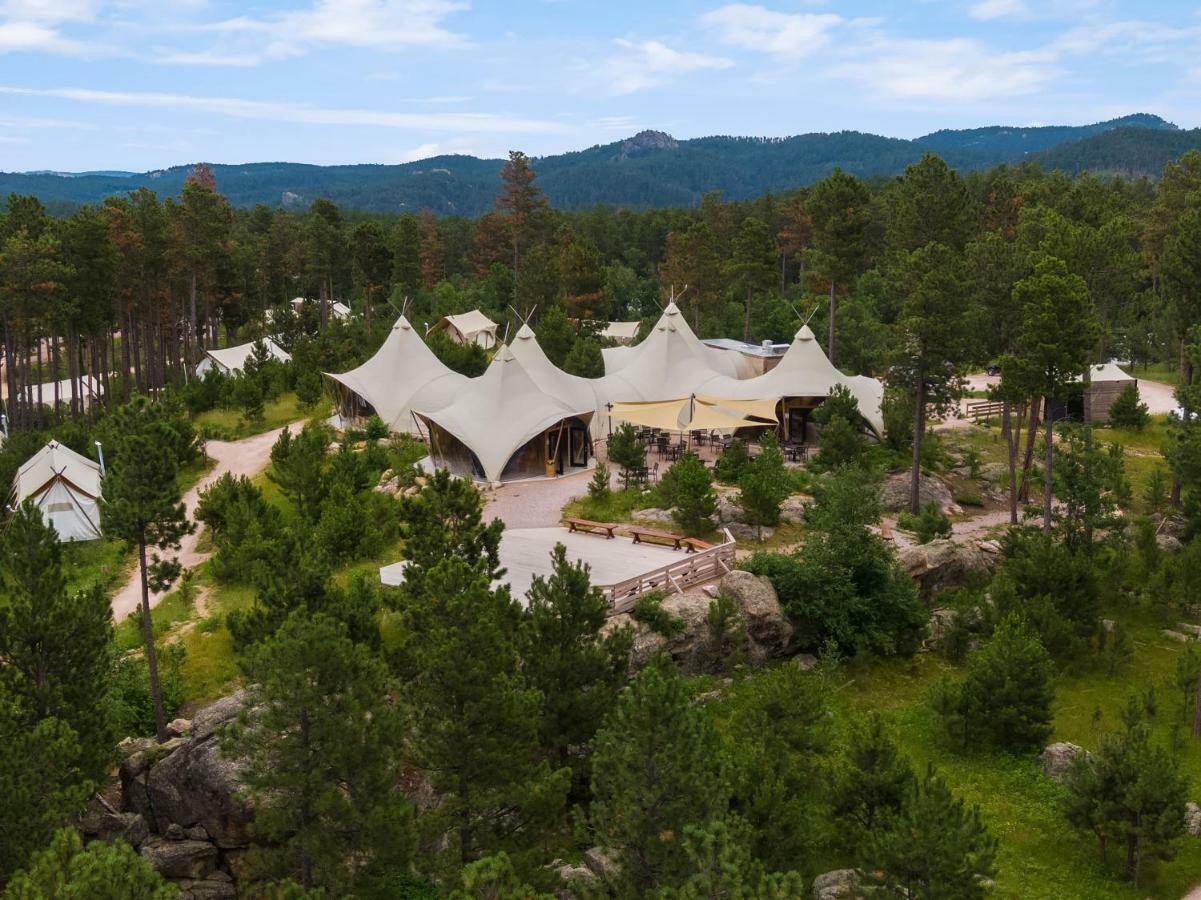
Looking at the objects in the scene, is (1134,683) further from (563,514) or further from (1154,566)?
(563,514)

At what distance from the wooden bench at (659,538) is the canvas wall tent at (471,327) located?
130 feet

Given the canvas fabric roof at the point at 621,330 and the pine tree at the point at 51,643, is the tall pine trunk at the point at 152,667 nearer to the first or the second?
the pine tree at the point at 51,643

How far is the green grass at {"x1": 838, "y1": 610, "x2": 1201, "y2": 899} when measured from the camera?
50.6 feet

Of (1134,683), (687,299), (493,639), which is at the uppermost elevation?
(687,299)

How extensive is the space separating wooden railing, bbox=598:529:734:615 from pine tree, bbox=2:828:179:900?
11.4m

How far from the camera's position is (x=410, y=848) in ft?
46.1

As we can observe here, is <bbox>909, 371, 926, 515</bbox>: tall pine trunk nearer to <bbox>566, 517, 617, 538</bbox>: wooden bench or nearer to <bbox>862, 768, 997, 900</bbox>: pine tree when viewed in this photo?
<bbox>566, 517, 617, 538</bbox>: wooden bench

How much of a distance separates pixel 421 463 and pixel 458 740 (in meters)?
21.6

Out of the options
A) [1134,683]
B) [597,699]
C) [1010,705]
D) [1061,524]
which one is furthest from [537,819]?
[1061,524]

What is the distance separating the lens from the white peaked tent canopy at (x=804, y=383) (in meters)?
38.1

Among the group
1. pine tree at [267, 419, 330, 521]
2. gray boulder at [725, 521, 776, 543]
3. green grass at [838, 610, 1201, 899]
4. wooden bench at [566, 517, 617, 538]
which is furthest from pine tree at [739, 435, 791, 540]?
pine tree at [267, 419, 330, 521]

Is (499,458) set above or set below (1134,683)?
above

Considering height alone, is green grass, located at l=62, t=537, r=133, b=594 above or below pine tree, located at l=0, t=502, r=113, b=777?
below

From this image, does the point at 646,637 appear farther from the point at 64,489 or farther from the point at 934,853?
the point at 64,489
